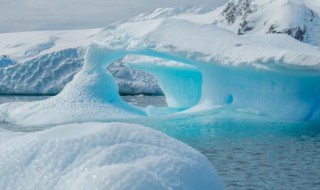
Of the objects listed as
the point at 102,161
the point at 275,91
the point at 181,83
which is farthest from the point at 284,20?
the point at 102,161

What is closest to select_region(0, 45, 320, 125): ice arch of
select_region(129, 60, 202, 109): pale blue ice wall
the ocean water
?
the ocean water

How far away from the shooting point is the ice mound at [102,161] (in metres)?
3.90

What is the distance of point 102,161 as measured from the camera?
162 inches

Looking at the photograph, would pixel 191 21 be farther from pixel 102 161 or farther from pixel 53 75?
pixel 53 75

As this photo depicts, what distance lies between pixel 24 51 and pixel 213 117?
44243mm

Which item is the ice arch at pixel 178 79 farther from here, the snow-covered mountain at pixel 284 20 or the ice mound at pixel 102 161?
the ice mound at pixel 102 161

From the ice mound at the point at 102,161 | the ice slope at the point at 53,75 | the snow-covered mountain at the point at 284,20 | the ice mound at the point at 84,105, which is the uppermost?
the snow-covered mountain at the point at 284,20

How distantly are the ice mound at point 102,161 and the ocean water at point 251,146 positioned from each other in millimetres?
2420

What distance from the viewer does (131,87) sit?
35562 millimetres

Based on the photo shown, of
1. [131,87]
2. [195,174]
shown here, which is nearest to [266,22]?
[131,87]

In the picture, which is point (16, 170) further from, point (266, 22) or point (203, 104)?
point (266, 22)

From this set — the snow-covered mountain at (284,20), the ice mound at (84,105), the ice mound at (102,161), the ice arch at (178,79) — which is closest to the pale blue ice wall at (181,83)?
the ice arch at (178,79)

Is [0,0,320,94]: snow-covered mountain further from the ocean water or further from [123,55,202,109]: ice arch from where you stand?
[123,55,202,109]: ice arch

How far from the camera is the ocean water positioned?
705cm
